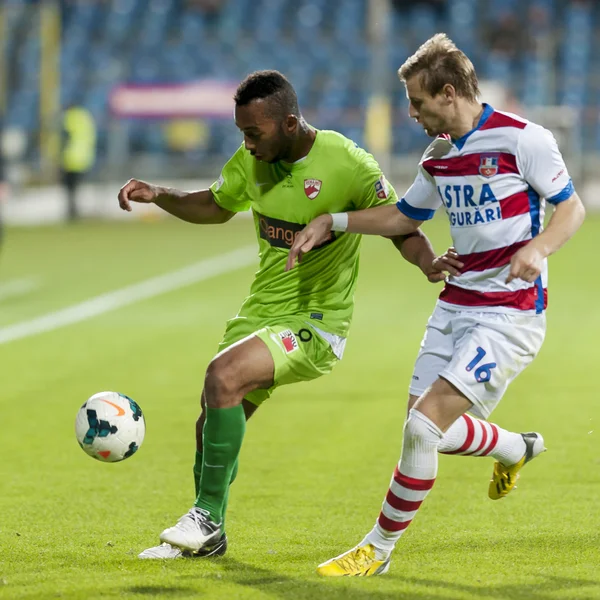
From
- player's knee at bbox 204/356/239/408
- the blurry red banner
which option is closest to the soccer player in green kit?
player's knee at bbox 204/356/239/408

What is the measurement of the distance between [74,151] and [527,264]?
77.1 ft

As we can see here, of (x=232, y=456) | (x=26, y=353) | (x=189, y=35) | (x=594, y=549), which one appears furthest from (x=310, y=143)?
(x=189, y=35)

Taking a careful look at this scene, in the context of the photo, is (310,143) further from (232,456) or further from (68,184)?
(68,184)

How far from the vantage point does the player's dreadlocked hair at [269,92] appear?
5164 millimetres

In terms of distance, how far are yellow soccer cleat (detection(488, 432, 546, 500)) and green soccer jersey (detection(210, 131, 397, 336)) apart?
914mm

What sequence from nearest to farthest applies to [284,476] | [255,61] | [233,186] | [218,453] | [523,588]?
1. [523,588]
2. [218,453]
3. [233,186]
4. [284,476]
5. [255,61]

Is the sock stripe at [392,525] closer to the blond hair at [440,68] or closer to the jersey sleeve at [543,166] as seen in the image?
the jersey sleeve at [543,166]

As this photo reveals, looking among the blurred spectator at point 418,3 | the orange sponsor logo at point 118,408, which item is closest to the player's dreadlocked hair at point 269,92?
the orange sponsor logo at point 118,408

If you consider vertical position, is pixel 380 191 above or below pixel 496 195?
below

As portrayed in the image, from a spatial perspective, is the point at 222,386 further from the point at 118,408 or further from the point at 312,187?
the point at 312,187

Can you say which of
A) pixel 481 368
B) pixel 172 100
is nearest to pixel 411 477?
pixel 481 368

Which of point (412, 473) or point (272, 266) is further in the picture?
point (272, 266)

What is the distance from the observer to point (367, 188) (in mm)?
5523

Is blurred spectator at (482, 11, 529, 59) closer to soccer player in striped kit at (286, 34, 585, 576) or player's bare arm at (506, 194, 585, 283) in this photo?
soccer player in striped kit at (286, 34, 585, 576)
